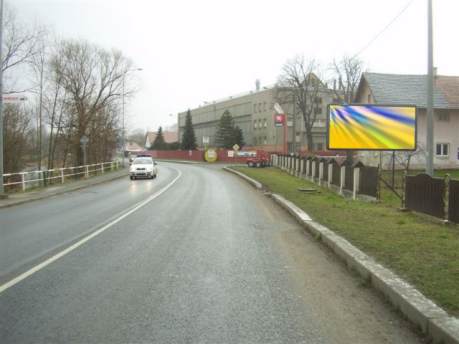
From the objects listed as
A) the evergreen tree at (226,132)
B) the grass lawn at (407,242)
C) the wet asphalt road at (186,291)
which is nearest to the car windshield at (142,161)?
the grass lawn at (407,242)

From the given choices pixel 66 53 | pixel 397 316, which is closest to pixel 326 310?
pixel 397 316

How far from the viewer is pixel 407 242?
816 cm

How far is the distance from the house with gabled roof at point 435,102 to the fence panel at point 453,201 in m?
32.5

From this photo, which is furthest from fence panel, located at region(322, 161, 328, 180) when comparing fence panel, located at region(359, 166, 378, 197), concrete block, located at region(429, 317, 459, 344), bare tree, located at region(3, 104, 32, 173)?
bare tree, located at region(3, 104, 32, 173)

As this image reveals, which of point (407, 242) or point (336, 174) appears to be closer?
point (407, 242)

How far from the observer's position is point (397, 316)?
4.93 metres

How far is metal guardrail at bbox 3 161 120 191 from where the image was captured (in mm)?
25166

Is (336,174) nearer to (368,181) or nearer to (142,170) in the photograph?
(368,181)

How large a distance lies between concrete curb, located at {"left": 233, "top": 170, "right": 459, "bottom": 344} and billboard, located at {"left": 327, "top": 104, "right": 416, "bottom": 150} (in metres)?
11.8

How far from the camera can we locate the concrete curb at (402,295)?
4149 mm

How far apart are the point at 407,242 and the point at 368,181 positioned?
926 centimetres

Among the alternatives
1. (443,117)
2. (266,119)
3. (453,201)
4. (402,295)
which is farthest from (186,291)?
(266,119)

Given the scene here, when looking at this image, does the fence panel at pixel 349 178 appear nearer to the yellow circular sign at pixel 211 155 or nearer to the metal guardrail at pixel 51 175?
the metal guardrail at pixel 51 175

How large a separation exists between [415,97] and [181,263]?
40386mm
